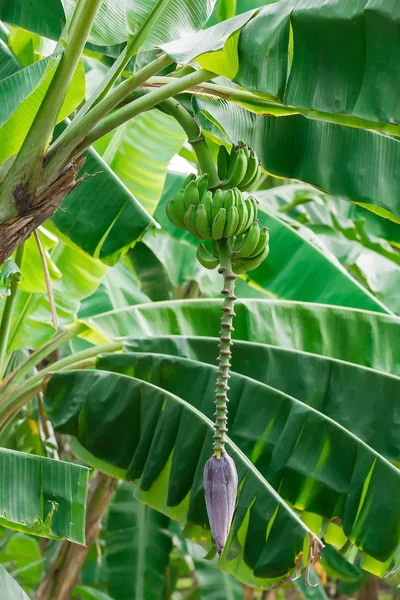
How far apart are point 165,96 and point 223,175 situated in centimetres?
15

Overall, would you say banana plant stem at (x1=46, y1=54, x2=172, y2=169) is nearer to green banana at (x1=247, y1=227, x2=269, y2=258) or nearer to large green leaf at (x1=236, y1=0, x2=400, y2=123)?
large green leaf at (x1=236, y1=0, x2=400, y2=123)

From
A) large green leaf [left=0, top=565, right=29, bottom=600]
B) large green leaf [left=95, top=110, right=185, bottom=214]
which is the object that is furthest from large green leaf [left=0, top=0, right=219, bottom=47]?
large green leaf [left=0, top=565, right=29, bottom=600]

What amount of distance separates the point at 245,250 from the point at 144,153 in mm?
896

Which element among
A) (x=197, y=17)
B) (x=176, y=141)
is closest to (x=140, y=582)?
(x=176, y=141)

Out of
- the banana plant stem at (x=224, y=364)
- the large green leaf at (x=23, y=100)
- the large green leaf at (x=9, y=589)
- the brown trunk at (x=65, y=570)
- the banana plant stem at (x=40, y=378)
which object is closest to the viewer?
the banana plant stem at (x=224, y=364)

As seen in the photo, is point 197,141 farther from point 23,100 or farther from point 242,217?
point 23,100

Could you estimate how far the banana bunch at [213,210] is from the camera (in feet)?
3.01

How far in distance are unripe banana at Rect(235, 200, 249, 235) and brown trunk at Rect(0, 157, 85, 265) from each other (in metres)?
0.26

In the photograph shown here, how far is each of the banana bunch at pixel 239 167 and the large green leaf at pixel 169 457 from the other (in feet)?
1.70

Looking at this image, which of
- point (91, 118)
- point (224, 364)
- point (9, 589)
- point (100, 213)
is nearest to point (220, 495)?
point (224, 364)

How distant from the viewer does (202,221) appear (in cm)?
95

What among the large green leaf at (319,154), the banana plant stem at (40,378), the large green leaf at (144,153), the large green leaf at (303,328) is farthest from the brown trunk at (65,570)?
the large green leaf at (319,154)

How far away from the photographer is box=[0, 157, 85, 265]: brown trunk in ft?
3.38

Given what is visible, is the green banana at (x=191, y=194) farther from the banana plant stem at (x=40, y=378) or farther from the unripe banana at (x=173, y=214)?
the banana plant stem at (x=40, y=378)
